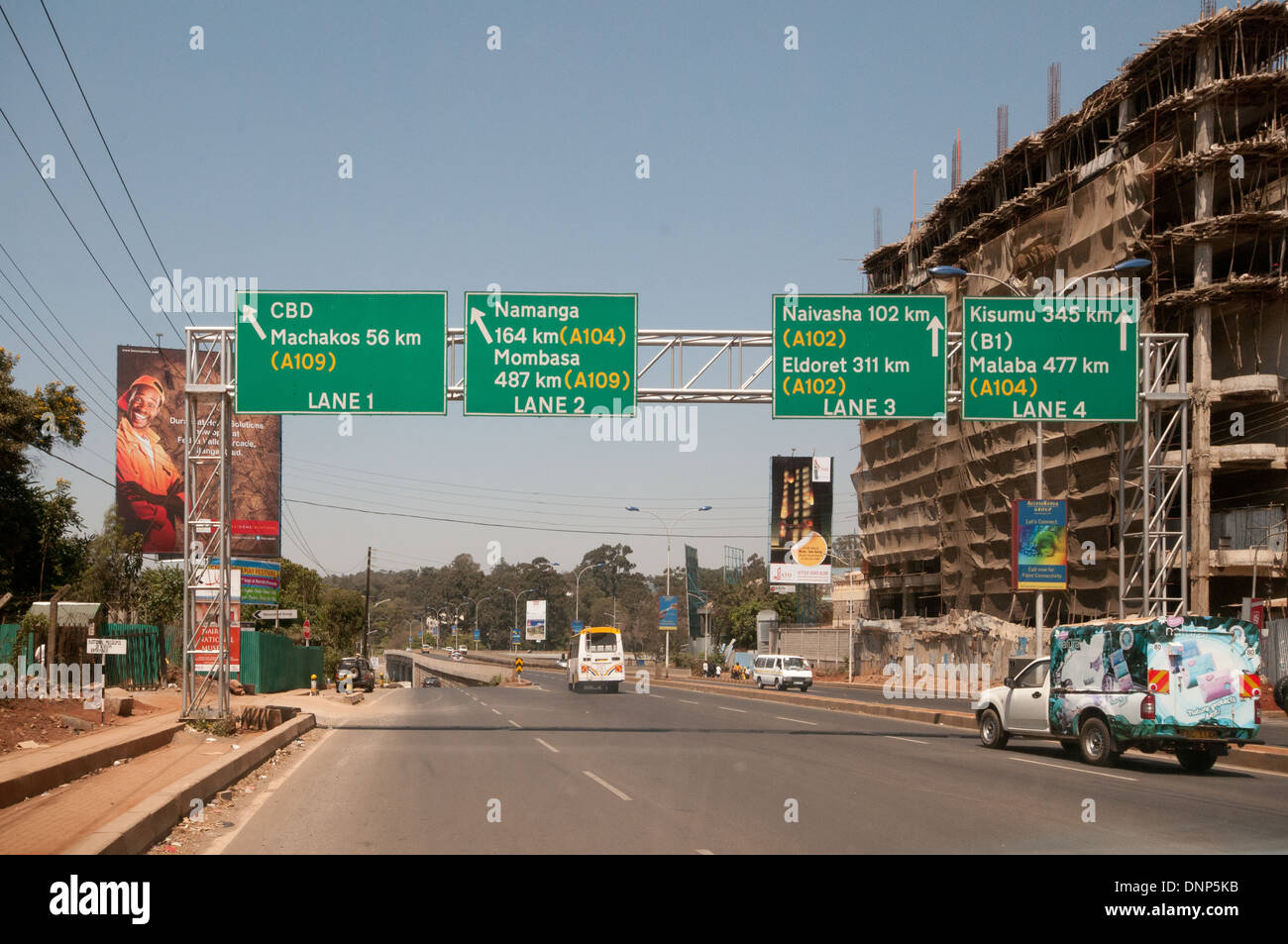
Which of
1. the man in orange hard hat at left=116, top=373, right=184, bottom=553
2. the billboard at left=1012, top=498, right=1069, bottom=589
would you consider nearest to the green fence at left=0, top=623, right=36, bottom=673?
the man in orange hard hat at left=116, top=373, right=184, bottom=553

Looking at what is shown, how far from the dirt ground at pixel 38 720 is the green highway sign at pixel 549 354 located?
9.27 metres

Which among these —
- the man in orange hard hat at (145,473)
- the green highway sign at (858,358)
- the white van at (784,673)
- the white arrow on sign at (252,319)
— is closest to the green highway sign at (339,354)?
the white arrow on sign at (252,319)

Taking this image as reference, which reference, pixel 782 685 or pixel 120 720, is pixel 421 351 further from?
pixel 782 685

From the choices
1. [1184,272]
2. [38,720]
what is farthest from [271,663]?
[1184,272]

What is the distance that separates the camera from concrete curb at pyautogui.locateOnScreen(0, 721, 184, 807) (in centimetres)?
1221

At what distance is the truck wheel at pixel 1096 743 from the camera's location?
18.9 metres

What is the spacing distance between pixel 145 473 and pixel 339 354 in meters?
28.3

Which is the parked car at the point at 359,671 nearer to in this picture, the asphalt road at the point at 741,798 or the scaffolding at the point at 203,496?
the asphalt road at the point at 741,798

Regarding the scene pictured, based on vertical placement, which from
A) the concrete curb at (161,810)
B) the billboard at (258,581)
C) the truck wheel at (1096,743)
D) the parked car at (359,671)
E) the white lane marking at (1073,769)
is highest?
the billboard at (258,581)

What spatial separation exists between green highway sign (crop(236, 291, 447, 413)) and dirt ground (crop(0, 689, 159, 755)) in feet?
21.4

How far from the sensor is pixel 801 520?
8319 centimetres

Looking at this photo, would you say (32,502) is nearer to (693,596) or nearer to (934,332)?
(934,332)

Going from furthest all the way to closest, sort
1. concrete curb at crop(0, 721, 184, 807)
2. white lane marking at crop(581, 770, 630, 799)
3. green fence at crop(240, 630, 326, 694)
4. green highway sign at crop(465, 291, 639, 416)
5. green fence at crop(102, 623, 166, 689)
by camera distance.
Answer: green fence at crop(240, 630, 326, 694), green fence at crop(102, 623, 166, 689), green highway sign at crop(465, 291, 639, 416), white lane marking at crop(581, 770, 630, 799), concrete curb at crop(0, 721, 184, 807)

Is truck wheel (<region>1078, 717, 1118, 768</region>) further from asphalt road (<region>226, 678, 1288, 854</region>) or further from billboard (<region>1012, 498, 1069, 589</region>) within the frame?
billboard (<region>1012, 498, 1069, 589</region>)
